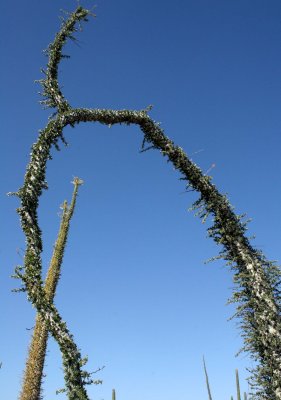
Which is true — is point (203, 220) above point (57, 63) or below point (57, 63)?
below

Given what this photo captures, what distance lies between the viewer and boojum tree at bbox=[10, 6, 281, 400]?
3.69 meters

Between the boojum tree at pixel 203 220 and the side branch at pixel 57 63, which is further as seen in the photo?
the side branch at pixel 57 63

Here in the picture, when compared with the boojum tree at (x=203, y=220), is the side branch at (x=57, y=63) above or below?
above

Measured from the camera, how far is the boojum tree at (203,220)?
3.69 metres

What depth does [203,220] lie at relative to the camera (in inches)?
230

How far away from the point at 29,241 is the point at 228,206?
9.91 feet

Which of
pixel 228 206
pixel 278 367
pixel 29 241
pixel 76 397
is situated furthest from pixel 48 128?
pixel 278 367

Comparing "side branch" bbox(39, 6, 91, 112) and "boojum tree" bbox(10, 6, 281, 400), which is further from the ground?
"side branch" bbox(39, 6, 91, 112)

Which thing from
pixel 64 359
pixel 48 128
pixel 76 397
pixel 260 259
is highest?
pixel 48 128

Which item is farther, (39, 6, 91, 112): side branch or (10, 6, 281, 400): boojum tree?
(39, 6, 91, 112): side branch

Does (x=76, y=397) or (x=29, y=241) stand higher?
(x=29, y=241)

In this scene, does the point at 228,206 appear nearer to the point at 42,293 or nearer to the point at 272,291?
the point at 272,291

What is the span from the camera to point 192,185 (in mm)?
5785

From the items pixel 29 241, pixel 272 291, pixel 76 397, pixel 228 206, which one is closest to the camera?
pixel 76 397
